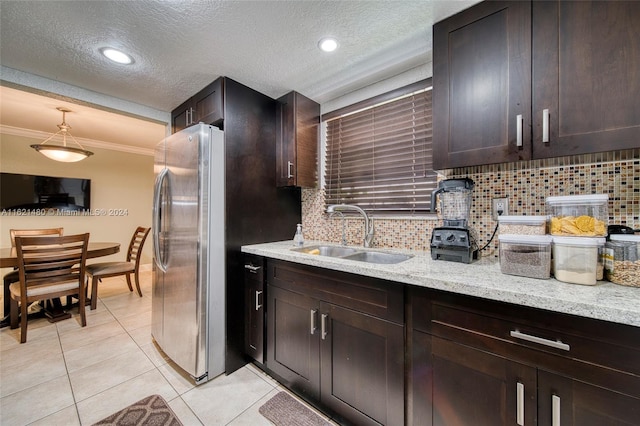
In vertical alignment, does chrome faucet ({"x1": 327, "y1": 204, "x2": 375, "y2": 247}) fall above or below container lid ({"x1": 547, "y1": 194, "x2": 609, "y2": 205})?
below

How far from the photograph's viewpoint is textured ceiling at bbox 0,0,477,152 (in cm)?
130

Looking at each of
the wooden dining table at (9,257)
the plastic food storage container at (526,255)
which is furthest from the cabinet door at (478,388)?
the wooden dining table at (9,257)

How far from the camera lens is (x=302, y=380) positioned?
1.55 metres

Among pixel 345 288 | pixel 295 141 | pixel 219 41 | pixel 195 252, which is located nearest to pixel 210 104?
pixel 219 41

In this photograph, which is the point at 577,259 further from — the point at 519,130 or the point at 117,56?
the point at 117,56

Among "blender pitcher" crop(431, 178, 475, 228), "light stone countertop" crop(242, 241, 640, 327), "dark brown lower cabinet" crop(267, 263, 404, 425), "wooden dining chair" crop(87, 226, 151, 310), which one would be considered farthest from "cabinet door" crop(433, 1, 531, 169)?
"wooden dining chair" crop(87, 226, 151, 310)

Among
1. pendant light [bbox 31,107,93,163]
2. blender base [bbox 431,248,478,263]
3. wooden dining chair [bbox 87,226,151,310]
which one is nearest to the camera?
blender base [bbox 431,248,478,263]

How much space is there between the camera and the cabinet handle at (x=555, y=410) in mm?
799

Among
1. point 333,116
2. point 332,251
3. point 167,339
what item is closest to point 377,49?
point 333,116

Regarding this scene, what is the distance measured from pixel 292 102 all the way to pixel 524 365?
7.18 feet

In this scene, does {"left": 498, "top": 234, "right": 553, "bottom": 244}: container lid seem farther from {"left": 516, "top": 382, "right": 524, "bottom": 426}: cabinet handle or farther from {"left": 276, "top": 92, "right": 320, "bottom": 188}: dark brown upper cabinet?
{"left": 276, "top": 92, "right": 320, "bottom": 188}: dark brown upper cabinet

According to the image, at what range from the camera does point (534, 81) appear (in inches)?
42.6

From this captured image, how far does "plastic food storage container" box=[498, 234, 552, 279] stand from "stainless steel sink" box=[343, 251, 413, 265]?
57 centimetres

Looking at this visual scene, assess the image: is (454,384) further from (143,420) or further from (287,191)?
(287,191)
